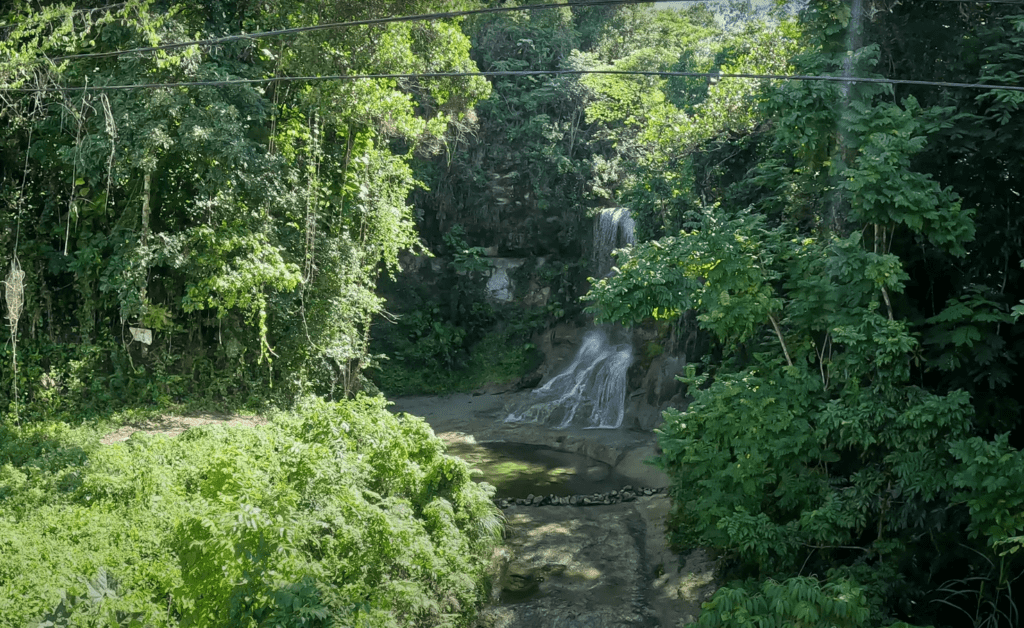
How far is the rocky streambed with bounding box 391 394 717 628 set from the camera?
8.30m

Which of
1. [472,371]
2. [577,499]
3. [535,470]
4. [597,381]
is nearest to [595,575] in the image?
[577,499]

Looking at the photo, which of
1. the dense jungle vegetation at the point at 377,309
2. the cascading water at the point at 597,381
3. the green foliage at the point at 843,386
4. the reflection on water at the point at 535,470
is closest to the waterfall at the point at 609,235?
the cascading water at the point at 597,381

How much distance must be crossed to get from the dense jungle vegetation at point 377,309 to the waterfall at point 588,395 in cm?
532

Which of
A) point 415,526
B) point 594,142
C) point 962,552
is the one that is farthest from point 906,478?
point 594,142

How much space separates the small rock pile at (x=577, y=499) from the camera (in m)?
12.3

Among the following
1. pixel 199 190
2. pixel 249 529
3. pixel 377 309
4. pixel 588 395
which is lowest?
pixel 588 395

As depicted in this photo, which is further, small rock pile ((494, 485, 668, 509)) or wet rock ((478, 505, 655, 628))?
small rock pile ((494, 485, 668, 509))

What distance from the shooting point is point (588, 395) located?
18859 mm

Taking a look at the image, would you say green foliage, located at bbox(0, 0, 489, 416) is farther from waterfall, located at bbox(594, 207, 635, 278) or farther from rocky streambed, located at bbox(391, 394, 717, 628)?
waterfall, located at bbox(594, 207, 635, 278)

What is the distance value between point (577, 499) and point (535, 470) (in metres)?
1.98

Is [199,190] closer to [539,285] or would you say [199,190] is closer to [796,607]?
[796,607]

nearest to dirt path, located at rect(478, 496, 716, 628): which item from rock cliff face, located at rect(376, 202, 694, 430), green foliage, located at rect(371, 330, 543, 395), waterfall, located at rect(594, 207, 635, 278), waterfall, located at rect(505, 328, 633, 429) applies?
waterfall, located at rect(505, 328, 633, 429)

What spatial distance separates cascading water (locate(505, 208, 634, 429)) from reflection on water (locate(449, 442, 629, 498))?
2083 millimetres

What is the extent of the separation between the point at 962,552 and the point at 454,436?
39.4 ft
